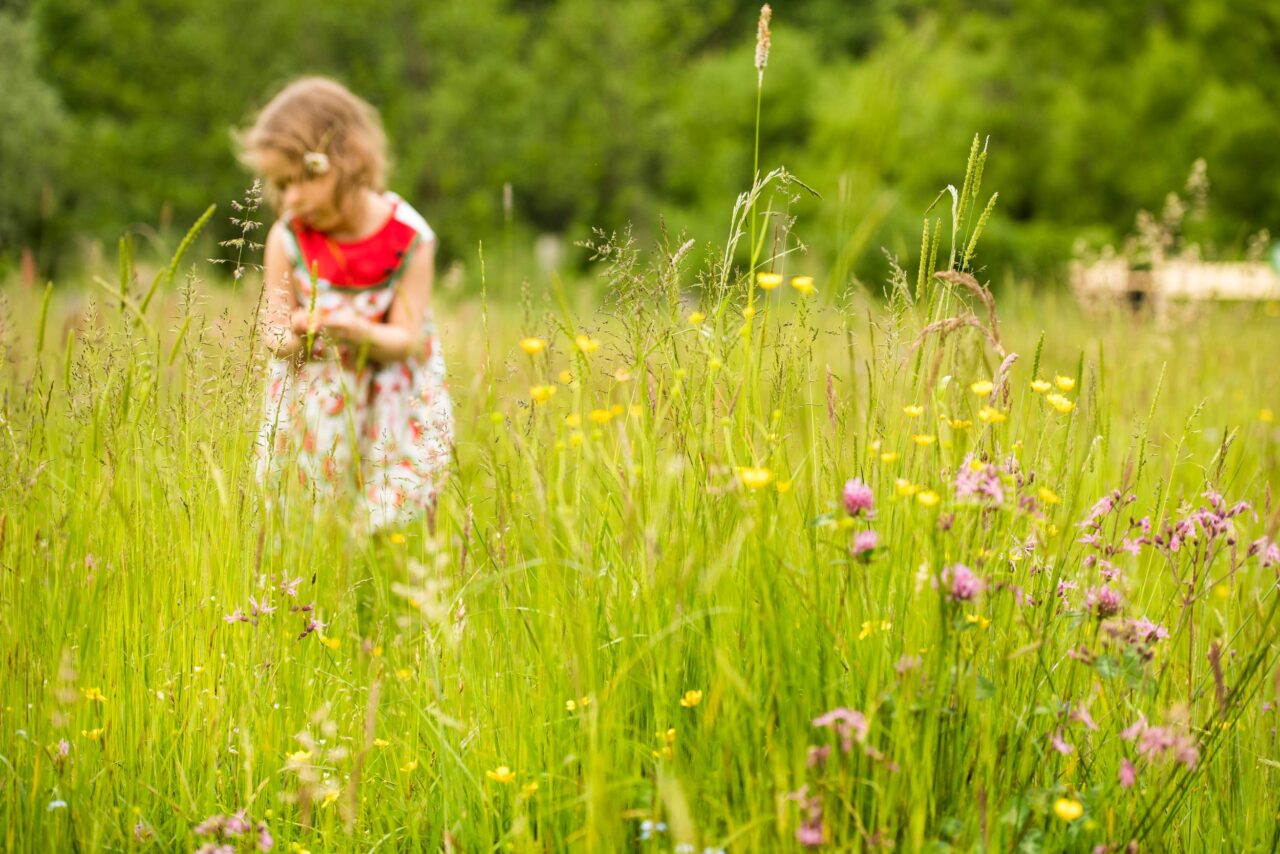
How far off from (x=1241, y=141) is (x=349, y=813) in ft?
48.8

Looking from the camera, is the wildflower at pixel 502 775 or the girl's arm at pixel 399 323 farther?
the girl's arm at pixel 399 323

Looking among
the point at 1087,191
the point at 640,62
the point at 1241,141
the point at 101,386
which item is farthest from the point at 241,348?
the point at 640,62

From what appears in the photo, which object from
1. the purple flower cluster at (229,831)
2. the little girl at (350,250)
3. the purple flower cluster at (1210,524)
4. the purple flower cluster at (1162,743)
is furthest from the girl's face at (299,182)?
the purple flower cluster at (1162,743)

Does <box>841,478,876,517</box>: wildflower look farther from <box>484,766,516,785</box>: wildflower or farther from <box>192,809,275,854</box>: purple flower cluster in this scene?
<box>192,809,275,854</box>: purple flower cluster

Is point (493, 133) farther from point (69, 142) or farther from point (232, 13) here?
point (69, 142)

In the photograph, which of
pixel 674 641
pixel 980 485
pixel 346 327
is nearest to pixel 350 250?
pixel 346 327

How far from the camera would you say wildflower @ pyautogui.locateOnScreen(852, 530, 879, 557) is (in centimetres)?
140

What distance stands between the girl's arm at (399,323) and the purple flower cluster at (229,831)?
1.69 meters

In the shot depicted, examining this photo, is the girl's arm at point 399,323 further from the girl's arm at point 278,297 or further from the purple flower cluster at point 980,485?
the purple flower cluster at point 980,485

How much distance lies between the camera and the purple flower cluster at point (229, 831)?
147cm

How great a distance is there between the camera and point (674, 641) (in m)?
1.43

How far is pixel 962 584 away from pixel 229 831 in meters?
1.01

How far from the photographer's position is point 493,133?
17781 mm

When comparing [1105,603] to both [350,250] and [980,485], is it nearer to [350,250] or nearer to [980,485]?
[980,485]
